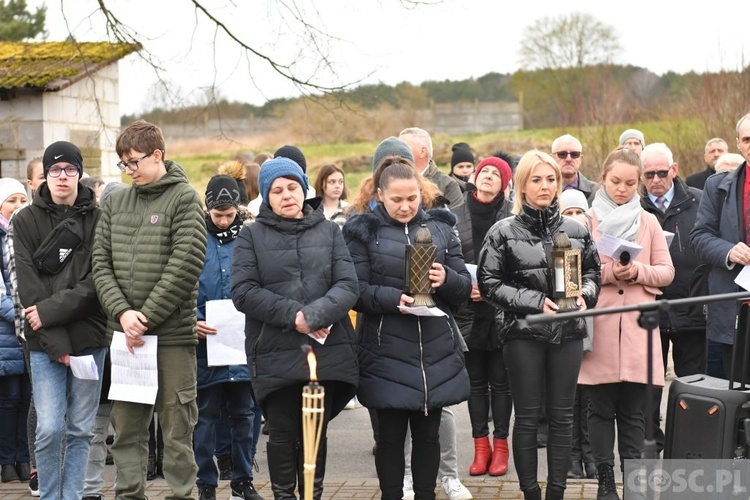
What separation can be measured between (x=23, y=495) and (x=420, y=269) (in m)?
3.49

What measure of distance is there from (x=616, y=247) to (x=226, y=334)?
100 inches

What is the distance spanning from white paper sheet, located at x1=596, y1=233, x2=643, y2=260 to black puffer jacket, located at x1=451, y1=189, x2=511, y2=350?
1.24m

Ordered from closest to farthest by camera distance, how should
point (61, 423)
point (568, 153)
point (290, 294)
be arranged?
1. point (290, 294)
2. point (61, 423)
3. point (568, 153)

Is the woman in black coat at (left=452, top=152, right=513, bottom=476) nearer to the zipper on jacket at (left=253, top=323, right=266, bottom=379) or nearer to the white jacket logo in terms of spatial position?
the zipper on jacket at (left=253, top=323, right=266, bottom=379)

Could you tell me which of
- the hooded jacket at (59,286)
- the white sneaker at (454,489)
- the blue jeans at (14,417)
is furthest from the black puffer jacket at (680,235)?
the blue jeans at (14,417)

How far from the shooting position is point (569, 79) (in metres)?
42.8

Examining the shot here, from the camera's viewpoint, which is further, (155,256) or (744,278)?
(744,278)

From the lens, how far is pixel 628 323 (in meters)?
6.77

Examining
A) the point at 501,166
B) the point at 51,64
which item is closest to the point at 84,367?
the point at 501,166

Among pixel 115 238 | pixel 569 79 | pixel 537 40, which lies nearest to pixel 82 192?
pixel 115 238

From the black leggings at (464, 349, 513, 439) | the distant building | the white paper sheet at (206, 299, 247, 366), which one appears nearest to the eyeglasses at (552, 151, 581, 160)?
the black leggings at (464, 349, 513, 439)

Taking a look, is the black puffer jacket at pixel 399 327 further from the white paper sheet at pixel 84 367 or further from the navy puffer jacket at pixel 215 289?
the white paper sheet at pixel 84 367

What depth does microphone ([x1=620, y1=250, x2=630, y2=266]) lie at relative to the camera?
6.73 m

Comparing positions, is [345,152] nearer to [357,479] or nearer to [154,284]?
[357,479]
